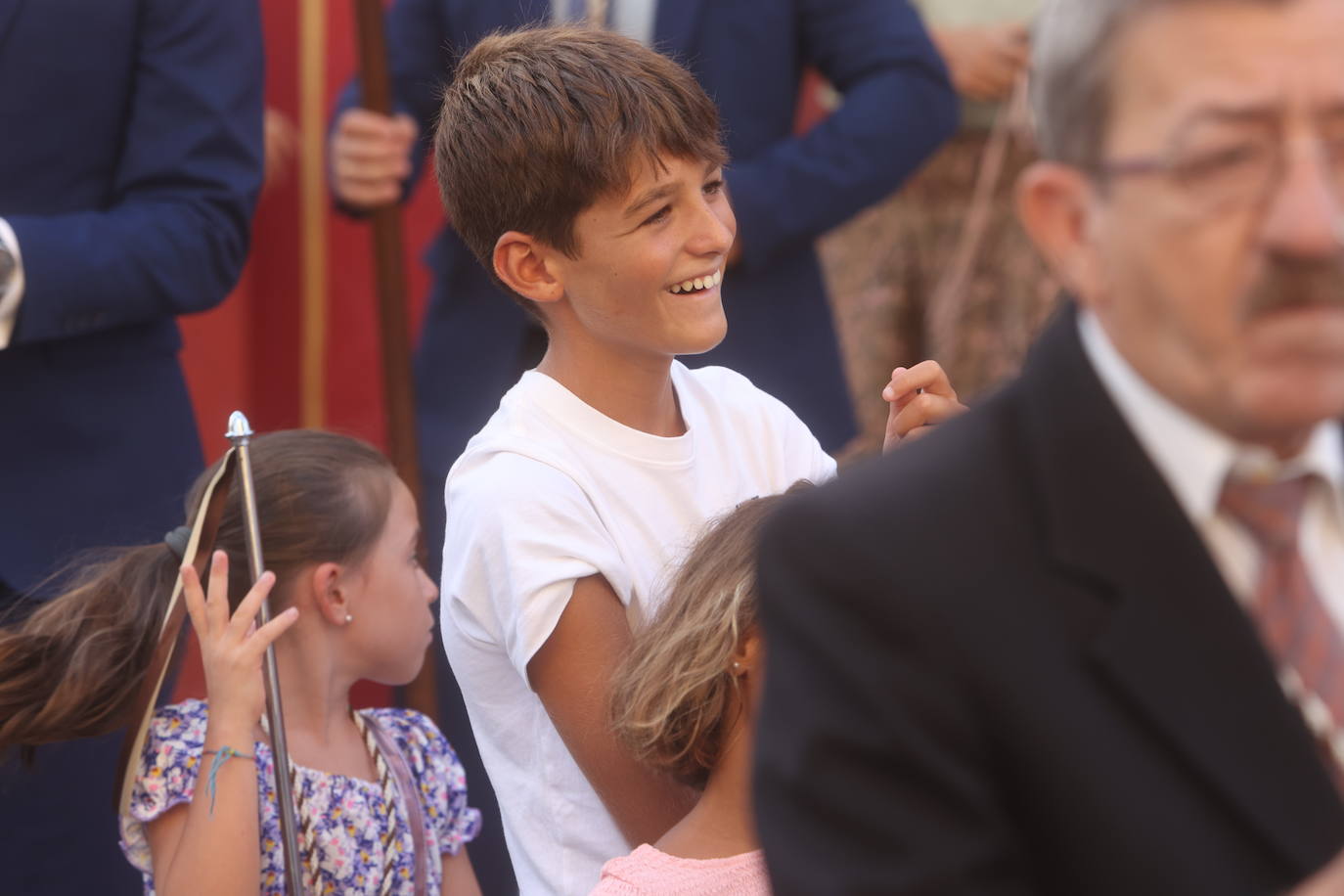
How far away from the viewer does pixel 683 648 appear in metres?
1.96

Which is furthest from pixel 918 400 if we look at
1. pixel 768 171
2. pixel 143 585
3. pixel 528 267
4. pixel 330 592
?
pixel 768 171

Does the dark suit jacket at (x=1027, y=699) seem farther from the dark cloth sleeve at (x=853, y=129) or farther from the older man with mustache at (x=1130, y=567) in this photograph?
the dark cloth sleeve at (x=853, y=129)

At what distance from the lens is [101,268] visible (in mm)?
2617

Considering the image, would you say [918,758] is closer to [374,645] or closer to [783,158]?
[374,645]

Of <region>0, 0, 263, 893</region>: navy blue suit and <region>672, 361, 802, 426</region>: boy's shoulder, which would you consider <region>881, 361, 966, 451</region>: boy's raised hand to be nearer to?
<region>672, 361, 802, 426</region>: boy's shoulder

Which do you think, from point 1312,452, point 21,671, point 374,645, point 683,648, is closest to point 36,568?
point 21,671

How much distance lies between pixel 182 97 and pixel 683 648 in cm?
130

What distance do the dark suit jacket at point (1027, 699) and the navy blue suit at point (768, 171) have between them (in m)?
2.08

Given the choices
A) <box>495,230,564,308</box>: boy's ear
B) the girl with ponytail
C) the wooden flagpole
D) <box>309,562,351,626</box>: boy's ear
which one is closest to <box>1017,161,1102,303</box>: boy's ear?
<box>495,230,564,308</box>: boy's ear

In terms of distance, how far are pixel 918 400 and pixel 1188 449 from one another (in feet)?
3.19

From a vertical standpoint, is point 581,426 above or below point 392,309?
above

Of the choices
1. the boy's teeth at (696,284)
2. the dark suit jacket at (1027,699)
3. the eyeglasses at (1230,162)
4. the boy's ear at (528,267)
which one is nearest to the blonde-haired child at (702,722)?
the boy's teeth at (696,284)

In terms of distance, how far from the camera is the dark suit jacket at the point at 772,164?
3.25 meters

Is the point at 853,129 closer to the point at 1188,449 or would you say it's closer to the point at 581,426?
the point at 581,426
